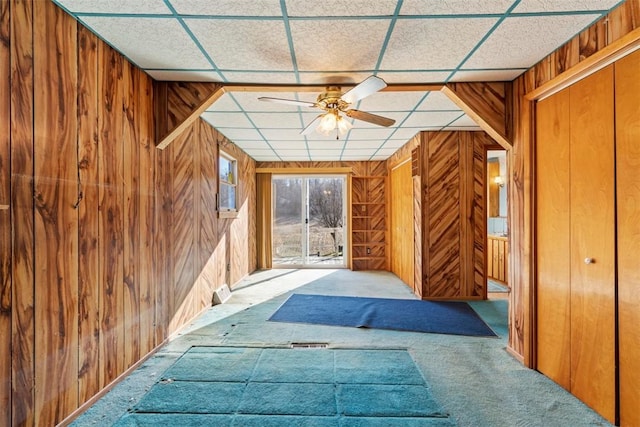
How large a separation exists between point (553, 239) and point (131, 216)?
3.35 metres

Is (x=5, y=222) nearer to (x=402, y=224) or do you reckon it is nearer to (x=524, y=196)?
(x=524, y=196)

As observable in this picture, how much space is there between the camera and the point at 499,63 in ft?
7.74

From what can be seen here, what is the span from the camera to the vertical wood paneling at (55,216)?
1.61 metres

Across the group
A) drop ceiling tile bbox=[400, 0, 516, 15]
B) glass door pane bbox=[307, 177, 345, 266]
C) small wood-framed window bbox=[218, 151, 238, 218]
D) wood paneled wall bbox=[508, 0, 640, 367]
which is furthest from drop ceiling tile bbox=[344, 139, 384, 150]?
drop ceiling tile bbox=[400, 0, 516, 15]

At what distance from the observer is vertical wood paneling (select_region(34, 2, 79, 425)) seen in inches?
63.3

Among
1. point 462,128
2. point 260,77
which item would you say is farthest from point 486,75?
point 260,77

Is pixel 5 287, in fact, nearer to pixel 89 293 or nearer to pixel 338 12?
pixel 89 293

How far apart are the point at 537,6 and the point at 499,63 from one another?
0.69 metres

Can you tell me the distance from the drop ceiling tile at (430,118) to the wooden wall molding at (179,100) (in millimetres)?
2345

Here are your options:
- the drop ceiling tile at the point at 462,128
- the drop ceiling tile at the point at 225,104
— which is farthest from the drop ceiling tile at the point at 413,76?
the drop ceiling tile at the point at 462,128

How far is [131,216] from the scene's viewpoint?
240cm

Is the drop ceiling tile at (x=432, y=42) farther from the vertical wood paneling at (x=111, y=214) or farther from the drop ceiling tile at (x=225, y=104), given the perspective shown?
the vertical wood paneling at (x=111, y=214)

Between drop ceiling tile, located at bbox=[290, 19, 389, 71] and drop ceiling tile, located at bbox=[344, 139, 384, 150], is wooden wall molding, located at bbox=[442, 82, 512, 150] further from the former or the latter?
drop ceiling tile, located at bbox=[344, 139, 384, 150]

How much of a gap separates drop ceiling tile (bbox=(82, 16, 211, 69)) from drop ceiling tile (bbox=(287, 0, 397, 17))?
30.3 inches
